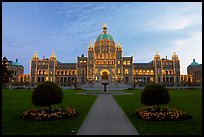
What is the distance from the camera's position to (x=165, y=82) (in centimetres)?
12681

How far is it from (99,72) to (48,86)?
99407 mm

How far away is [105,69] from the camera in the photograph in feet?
379

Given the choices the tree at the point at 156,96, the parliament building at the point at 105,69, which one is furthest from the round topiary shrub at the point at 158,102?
the parliament building at the point at 105,69

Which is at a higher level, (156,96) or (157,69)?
(157,69)

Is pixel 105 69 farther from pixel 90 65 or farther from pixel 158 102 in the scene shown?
pixel 158 102

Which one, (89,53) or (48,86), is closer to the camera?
Answer: (48,86)

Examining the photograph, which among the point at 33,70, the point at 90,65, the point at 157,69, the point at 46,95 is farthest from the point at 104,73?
the point at 46,95

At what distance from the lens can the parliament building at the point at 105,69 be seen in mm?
116500

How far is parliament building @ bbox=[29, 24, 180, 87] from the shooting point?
382 feet

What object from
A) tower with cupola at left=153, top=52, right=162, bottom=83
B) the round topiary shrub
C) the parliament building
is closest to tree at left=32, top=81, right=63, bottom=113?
the round topiary shrub

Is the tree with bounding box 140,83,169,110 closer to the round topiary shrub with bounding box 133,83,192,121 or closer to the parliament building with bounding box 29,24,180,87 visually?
the round topiary shrub with bounding box 133,83,192,121

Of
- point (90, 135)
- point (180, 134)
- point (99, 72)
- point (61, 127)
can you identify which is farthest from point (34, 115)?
point (99, 72)

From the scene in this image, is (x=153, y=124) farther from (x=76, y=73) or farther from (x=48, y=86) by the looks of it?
(x=76, y=73)

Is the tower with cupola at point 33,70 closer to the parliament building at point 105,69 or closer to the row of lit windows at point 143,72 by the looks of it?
the parliament building at point 105,69
